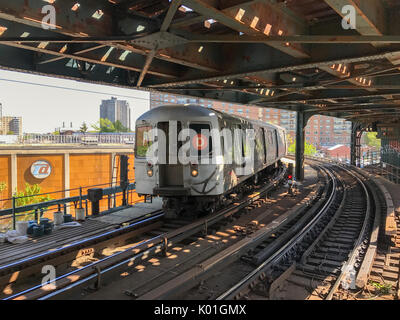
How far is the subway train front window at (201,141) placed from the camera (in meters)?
8.49

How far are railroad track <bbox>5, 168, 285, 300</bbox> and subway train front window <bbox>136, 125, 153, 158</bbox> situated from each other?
214 centimetres

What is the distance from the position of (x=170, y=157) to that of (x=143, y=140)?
104cm

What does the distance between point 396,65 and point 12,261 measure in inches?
367

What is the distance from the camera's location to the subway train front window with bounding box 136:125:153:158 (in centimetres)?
892

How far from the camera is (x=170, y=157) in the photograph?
8617 millimetres

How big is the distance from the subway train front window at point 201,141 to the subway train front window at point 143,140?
4.11 ft

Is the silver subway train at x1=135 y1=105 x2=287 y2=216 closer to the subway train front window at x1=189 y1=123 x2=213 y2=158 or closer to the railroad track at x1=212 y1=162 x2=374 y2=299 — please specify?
the subway train front window at x1=189 y1=123 x2=213 y2=158

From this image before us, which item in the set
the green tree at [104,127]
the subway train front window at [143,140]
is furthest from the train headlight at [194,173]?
the green tree at [104,127]

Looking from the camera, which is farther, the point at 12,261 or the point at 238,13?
the point at 12,261

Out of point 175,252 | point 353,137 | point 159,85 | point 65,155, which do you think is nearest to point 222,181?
point 175,252

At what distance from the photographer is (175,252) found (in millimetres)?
6969

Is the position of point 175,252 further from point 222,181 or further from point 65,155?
point 65,155

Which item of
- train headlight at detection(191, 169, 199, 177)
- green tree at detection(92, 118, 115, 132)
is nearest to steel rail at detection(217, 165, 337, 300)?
train headlight at detection(191, 169, 199, 177)

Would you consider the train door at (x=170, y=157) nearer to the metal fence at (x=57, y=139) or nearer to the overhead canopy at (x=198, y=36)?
the overhead canopy at (x=198, y=36)
